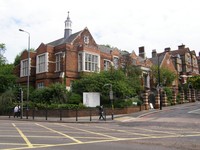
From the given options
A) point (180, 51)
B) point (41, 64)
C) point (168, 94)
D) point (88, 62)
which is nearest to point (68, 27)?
point (41, 64)

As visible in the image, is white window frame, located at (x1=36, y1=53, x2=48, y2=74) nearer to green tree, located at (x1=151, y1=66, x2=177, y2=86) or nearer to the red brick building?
the red brick building

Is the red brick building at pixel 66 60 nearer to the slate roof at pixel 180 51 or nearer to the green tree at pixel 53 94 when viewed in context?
the green tree at pixel 53 94

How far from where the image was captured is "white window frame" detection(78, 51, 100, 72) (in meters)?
42.9

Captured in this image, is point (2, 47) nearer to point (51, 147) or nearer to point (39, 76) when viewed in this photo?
point (39, 76)

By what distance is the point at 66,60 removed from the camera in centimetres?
4209

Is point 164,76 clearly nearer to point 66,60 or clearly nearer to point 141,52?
point 141,52

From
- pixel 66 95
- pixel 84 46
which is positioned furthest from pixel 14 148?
pixel 84 46

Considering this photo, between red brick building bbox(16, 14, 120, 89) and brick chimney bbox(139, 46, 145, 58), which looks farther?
brick chimney bbox(139, 46, 145, 58)

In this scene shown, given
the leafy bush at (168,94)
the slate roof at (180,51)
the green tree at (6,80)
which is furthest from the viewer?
the slate roof at (180,51)

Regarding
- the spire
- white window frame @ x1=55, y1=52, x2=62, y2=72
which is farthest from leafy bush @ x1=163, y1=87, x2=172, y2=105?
the spire

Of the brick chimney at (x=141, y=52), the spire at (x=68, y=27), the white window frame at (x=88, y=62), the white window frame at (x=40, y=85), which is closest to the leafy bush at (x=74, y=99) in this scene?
the white window frame at (x=88, y=62)

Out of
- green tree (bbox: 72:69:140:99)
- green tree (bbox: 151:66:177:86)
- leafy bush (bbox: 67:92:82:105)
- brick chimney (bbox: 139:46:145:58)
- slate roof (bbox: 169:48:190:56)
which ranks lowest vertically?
leafy bush (bbox: 67:92:82:105)

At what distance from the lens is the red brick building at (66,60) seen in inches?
1663

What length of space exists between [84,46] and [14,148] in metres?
33.7
